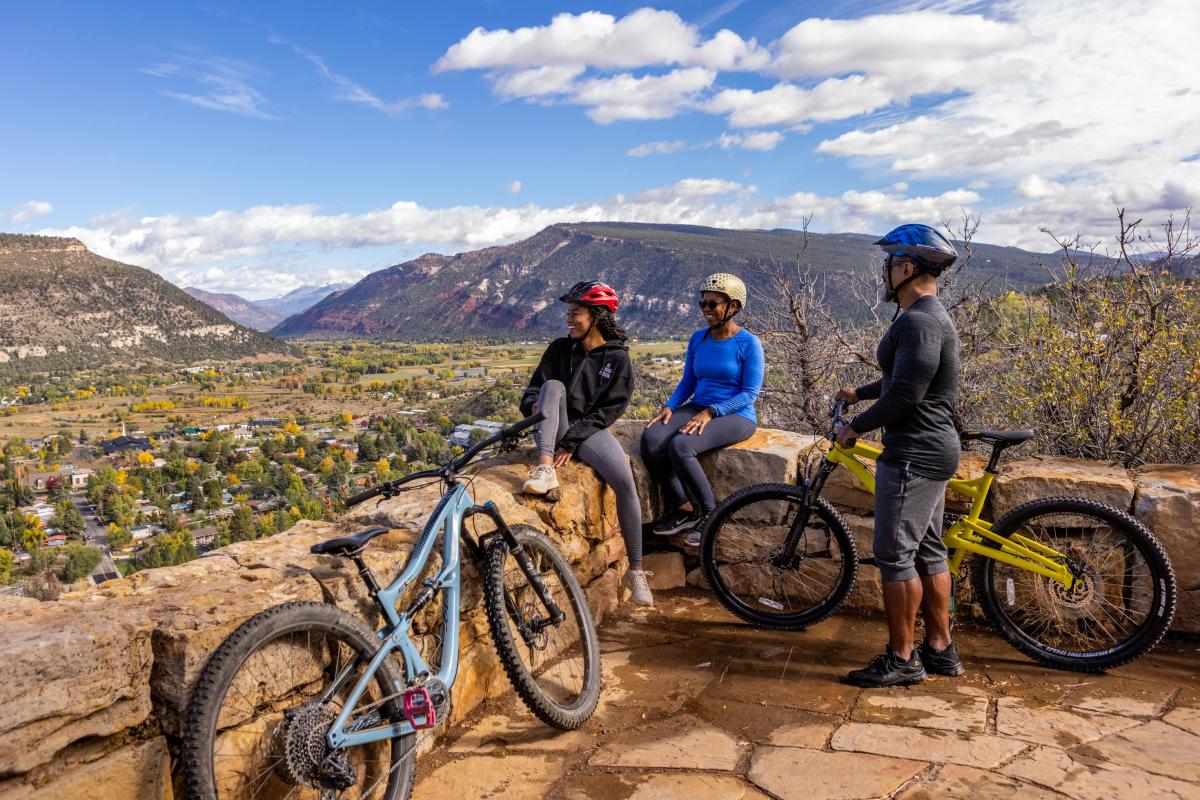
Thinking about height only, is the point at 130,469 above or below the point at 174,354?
below

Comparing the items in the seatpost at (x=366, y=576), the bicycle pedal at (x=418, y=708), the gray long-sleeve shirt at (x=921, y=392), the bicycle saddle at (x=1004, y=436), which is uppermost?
the gray long-sleeve shirt at (x=921, y=392)

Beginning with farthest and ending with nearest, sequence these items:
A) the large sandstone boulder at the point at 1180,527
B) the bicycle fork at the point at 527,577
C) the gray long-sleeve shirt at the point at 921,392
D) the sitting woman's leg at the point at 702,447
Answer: the sitting woman's leg at the point at 702,447 < the large sandstone boulder at the point at 1180,527 < the bicycle fork at the point at 527,577 < the gray long-sleeve shirt at the point at 921,392

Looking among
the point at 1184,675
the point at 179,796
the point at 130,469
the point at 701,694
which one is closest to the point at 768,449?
the point at 701,694

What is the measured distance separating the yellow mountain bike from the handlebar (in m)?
1.53

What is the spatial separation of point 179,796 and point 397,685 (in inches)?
27.7

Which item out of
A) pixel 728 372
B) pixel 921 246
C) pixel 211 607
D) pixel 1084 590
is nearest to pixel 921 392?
pixel 921 246

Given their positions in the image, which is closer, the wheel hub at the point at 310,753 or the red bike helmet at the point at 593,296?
the wheel hub at the point at 310,753

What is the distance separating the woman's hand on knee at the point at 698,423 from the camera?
4758 mm

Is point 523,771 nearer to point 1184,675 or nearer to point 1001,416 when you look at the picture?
point 1184,675

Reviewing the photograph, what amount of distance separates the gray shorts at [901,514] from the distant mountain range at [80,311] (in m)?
117

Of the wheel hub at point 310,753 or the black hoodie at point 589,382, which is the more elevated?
the black hoodie at point 589,382

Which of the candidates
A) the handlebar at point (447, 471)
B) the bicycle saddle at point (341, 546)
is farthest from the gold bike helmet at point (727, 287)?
the bicycle saddle at point (341, 546)

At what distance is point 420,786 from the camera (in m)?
2.89

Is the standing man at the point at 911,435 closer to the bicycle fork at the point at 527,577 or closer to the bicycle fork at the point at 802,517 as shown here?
→ the bicycle fork at the point at 802,517
